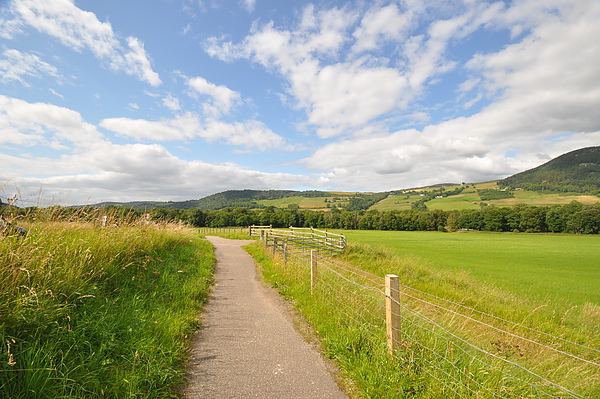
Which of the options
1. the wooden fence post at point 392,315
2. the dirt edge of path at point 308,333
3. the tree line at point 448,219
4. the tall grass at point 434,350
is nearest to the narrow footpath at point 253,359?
the dirt edge of path at point 308,333

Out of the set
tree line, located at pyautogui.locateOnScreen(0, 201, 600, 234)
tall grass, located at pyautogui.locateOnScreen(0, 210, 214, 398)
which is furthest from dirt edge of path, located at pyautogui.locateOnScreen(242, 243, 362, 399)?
tree line, located at pyautogui.locateOnScreen(0, 201, 600, 234)

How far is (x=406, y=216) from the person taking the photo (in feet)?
299

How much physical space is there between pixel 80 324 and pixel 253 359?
2411 millimetres

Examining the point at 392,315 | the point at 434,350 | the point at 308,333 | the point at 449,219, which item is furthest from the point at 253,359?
the point at 449,219

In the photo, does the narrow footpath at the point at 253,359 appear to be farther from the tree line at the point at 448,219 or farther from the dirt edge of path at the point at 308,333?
the tree line at the point at 448,219

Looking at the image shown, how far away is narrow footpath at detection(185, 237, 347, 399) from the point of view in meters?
3.23

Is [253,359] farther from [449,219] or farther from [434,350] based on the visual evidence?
[449,219]

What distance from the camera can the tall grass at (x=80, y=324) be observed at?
2713 millimetres

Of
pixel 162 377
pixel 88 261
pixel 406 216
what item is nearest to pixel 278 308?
pixel 162 377

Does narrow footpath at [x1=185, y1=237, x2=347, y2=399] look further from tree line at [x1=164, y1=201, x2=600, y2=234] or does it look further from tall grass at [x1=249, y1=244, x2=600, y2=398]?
tree line at [x1=164, y1=201, x2=600, y2=234]

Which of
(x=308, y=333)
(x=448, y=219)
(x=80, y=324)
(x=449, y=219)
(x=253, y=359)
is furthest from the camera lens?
(x=448, y=219)

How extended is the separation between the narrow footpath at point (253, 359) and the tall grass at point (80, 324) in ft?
1.03

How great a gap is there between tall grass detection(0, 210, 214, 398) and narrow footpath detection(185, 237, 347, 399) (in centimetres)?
31

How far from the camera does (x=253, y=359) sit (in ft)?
12.9
